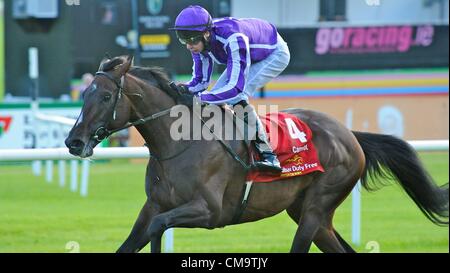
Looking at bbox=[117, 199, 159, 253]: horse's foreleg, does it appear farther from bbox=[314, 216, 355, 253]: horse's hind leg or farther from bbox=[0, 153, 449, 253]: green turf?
bbox=[0, 153, 449, 253]: green turf

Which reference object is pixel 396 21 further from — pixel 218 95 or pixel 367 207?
pixel 218 95

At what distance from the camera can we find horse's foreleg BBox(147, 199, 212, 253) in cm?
478

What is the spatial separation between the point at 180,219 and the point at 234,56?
0.89 meters

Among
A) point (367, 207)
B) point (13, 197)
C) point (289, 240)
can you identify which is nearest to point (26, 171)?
point (13, 197)

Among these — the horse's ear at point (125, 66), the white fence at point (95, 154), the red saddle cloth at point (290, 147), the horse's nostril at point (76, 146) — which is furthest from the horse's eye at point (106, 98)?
the white fence at point (95, 154)

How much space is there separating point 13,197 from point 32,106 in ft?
7.49

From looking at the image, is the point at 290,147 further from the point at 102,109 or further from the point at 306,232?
the point at 102,109

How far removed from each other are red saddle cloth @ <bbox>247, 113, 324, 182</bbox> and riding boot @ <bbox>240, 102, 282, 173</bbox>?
0.07 metres

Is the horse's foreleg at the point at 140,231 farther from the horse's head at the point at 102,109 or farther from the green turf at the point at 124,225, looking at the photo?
the green turf at the point at 124,225

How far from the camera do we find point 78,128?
477 centimetres

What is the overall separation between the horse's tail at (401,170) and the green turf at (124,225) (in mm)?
1115

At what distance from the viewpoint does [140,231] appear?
5062 millimetres

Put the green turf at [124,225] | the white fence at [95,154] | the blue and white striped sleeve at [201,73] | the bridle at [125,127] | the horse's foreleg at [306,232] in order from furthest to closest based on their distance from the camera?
1. the green turf at [124,225]
2. the white fence at [95,154]
3. the horse's foreleg at [306,232]
4. the blue and white striped sleeve at [201,73]
5. the bridle at [125,127]

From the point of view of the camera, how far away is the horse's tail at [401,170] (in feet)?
19.6
